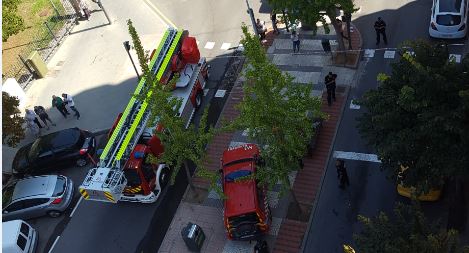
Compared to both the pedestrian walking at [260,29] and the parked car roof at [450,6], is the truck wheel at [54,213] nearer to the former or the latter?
the pedestrian walking at [260,29]

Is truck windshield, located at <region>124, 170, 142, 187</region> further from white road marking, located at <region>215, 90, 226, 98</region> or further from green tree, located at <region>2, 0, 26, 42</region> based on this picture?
green tree, located at <region>2, 0, 26, 42</region>

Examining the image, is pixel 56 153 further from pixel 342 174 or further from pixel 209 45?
pixel 342 174

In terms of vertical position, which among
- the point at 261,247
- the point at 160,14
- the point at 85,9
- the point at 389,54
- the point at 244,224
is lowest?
the point at 389,54

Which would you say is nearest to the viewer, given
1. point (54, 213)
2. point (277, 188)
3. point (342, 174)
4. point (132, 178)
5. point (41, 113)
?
point (342, 174)

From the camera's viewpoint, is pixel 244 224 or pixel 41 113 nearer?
pixel 244 224

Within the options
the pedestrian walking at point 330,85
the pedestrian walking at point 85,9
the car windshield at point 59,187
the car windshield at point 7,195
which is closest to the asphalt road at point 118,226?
the car windshield at point 59,187

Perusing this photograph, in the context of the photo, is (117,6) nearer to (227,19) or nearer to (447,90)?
(227,19)

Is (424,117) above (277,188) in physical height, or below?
above

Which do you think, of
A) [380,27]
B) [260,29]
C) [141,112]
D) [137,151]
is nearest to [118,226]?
[137,151]

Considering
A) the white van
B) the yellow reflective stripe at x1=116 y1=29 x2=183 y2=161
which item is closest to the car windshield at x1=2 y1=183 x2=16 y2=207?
the white van
